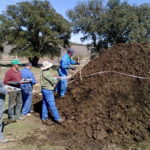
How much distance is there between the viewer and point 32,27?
98.5ft

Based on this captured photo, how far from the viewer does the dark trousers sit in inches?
245

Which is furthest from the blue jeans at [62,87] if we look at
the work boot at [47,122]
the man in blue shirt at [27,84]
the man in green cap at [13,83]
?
the man in green cap at [13,83]

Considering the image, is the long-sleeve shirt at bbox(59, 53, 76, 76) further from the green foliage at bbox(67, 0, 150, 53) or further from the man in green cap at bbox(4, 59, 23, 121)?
the green foliage at bbox(67, 0, 150, 53)

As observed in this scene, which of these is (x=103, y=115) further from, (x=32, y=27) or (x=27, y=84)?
(x=32, y=27)

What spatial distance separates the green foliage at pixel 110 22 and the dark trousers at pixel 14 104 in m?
20.6

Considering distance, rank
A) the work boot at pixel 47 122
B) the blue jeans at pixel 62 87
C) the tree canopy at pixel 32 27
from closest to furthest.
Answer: the work boot at pixel 47 122, the blue jeans at pixel 62 87, the tree canopy at pixel 32 27

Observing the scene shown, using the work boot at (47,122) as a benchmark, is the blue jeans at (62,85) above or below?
above

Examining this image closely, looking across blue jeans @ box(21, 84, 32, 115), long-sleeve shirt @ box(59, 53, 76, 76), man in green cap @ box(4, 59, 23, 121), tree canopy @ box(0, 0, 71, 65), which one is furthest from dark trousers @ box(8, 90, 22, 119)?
tree canopy @ box(0, 0, 71, 65)

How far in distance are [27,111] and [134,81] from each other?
3.31 metres

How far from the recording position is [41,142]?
5.10 meters

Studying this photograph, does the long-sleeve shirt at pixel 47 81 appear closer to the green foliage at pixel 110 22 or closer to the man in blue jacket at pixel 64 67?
the man in blue jacket at pixel 64 67

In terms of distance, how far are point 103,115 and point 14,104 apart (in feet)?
8.12

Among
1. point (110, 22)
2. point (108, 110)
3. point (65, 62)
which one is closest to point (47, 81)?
point (65, 62)

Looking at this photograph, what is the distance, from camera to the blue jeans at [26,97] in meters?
6.66
